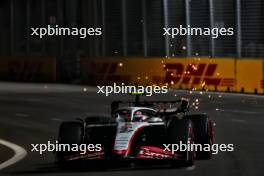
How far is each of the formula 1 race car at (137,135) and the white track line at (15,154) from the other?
1.38m

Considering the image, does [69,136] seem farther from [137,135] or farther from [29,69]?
[29,69]

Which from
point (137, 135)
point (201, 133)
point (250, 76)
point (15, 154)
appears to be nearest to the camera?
point (137, 135)

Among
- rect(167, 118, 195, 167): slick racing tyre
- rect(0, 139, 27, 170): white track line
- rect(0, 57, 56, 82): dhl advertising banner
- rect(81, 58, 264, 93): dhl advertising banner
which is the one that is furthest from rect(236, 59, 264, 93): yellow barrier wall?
rect(167, 118, 195, 167): slick racing tyre

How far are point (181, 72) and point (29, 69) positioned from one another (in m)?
12.7

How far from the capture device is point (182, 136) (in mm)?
12859

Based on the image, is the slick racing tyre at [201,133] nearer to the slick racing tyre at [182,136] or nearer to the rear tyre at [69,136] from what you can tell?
the slick racing tyre at [182,136]

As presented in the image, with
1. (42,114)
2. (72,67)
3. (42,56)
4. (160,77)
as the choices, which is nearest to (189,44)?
(160,77)

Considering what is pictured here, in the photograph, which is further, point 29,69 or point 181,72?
point 29,69

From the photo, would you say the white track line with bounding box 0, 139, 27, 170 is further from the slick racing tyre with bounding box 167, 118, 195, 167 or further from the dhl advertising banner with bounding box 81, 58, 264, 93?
the dhl advertising banner with bounding box 81, 58, 264, 93

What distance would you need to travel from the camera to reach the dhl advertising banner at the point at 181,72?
3300 cm

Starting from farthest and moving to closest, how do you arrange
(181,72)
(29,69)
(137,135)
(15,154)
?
1. (29,69)
2. (181,72)
3. (15,154)
4. (137,135)

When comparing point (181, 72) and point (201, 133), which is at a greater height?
point (181, 72)

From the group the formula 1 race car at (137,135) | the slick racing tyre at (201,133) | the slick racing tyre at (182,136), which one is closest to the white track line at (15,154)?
the formula 1 race car at (137,135)

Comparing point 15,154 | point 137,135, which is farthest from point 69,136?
point 15,154
